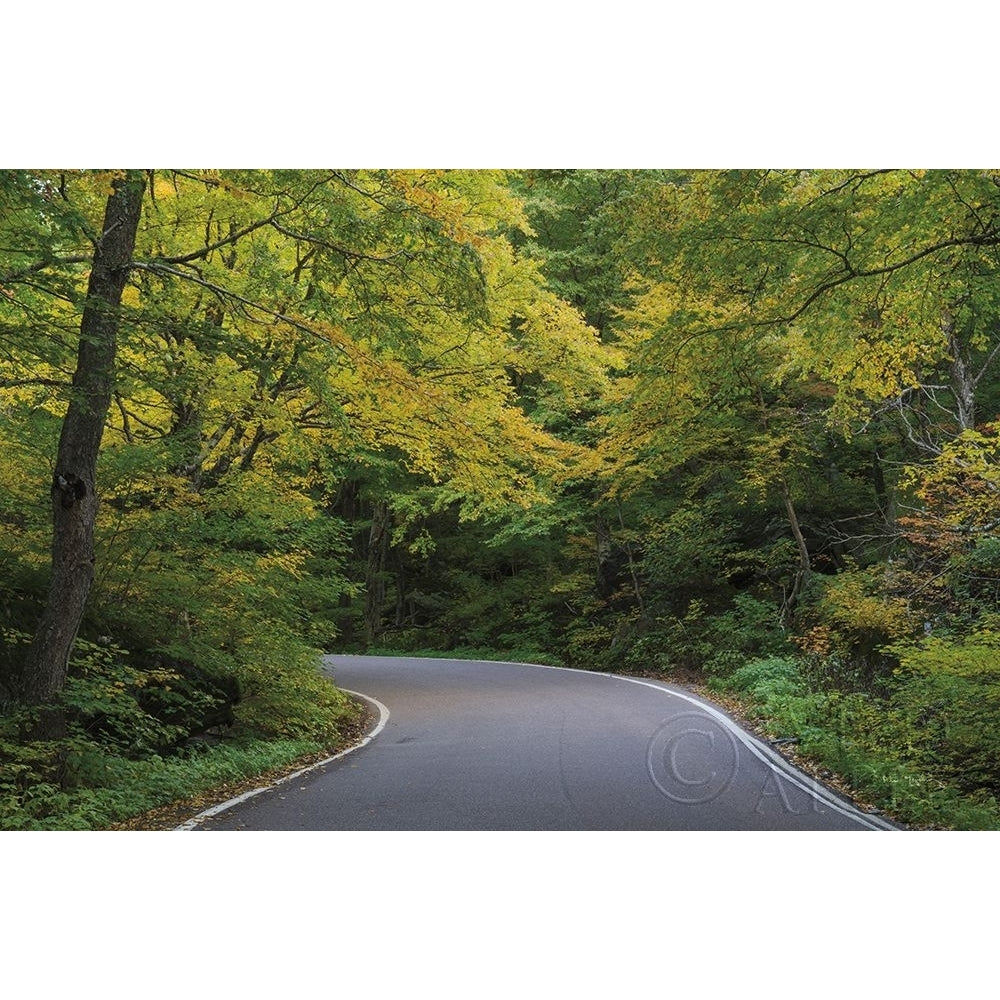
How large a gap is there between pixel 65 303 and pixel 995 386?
25.6 ft

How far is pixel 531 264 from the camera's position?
962 centimetres

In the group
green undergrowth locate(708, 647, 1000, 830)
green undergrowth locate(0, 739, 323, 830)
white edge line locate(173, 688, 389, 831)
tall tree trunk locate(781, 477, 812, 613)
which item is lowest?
white edge line locate(173, 688, 389, 831)

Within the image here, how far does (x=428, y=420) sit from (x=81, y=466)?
328 cm

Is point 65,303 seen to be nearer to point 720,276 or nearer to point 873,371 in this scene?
point 720,276

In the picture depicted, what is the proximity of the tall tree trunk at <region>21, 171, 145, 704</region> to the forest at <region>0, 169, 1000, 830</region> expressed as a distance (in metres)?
0.02

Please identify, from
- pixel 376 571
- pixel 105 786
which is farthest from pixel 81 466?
pixel 376 571

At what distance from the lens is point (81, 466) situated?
563 cm

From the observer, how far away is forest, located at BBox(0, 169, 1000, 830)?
17.4 ft

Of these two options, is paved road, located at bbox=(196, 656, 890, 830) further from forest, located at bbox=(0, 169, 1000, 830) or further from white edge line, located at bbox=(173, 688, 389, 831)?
forest, located at bbox=(0, 169, 1000, 830)

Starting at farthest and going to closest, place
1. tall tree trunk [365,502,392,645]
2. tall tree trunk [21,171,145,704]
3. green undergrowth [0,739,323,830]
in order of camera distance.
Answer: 1. tall tree trunk [365,502,392,645]
2. tall tree trunk [21,171,145,704]
3. green undergrowth [0,739,323,830]

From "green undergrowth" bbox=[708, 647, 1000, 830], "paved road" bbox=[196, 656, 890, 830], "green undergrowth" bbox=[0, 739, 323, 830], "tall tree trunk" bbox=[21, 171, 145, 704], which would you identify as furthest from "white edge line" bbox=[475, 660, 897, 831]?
"tall tree trunk" bbox=[21, 171, 145, 704]

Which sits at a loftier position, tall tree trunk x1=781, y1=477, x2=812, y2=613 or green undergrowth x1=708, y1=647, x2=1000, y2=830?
tall tree trunk x1=781, y1=477, x2=812, y2=613

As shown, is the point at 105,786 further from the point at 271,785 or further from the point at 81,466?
the point at 81,466
